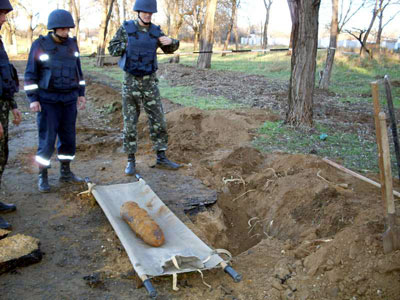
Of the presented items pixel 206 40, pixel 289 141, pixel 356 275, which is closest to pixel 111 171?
pixel 289 141

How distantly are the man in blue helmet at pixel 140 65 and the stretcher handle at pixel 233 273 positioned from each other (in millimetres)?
2481

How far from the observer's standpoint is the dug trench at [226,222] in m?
2.83

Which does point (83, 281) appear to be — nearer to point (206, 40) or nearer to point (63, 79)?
point (63, 79)

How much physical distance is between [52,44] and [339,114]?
6.48 metres

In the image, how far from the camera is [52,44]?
4277 millimetres

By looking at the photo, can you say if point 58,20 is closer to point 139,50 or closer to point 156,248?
point 139,50

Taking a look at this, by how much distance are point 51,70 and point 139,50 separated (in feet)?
3.64

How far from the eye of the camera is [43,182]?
457cm

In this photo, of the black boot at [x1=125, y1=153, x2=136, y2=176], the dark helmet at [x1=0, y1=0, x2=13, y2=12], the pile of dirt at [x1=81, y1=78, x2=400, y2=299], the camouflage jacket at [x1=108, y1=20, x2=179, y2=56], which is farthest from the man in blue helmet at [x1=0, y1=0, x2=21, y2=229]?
the pile of dirt at [x1=81, y1=78, x2=400, y2=299]

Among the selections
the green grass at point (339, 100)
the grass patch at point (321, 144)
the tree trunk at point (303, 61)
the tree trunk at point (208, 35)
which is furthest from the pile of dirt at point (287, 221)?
the tree trunk at point (208, 35)

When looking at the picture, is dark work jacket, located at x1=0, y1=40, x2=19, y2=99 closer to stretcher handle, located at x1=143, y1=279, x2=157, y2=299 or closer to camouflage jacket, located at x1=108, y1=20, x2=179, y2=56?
camouflage jacket, located at x1=108, y1=20, x2=179, y2=56

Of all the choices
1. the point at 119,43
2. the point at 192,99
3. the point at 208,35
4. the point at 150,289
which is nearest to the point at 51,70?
the point at 119,43

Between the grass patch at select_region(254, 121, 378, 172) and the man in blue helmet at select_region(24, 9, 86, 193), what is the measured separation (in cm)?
296

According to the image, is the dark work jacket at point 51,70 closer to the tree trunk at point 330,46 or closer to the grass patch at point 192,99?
the grass patch at point 192,99
